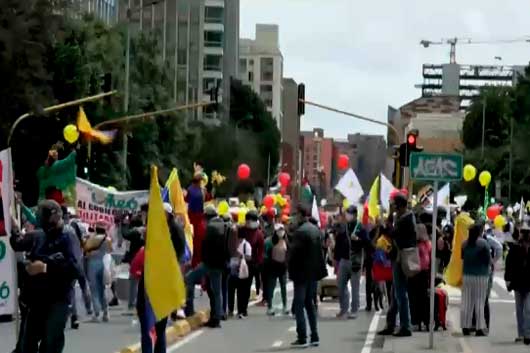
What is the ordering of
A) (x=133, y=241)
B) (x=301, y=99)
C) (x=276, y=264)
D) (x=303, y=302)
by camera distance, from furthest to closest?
(x=301, y=99) < (x=276, y=264) < (x=133, y=241) < (x=303, y=302)

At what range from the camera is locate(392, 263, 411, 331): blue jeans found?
20.5 m

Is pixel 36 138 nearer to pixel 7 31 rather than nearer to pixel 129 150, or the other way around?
pixel 129 150

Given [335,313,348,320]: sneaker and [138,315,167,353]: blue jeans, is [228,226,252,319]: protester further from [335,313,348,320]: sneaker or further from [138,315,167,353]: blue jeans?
[138,315,167,353]: blue jeans

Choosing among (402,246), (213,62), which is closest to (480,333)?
(402,246)

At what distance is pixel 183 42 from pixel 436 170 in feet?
356

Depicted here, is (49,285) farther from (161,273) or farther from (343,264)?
(343,264)

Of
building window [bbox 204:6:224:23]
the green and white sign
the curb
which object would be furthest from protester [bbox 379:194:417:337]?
building window [bbox 204:6:224:23]

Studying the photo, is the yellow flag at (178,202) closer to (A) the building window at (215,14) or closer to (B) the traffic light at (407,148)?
(B) the traffic light at (407,148)

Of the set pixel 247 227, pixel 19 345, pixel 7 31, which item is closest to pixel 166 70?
pixel 7 31

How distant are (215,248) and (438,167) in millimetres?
4487

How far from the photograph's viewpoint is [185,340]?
20766mm

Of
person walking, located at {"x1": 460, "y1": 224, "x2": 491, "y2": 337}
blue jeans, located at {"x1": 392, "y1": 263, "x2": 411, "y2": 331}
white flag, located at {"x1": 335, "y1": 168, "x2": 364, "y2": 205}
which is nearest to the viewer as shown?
blue jeans, located at {"x1": 392, "y1": 263, "x2": 411, "y2": 331}

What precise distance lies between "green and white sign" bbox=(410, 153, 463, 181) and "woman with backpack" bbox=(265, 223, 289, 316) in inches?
262

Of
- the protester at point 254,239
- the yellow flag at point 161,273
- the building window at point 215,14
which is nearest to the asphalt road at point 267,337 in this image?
the protester at point 254,239
